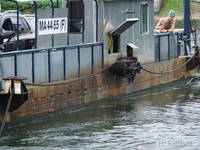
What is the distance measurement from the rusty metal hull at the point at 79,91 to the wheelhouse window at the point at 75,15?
1.63 m

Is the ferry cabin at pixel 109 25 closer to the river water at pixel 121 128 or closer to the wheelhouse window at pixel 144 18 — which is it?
the wheelhouse window at pixel 144 18

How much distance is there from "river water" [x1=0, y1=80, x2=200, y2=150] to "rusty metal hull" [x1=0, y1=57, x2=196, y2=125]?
0.78 feet

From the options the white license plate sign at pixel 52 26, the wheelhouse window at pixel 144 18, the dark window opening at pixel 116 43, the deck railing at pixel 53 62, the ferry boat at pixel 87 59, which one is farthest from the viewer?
the wheelhouse window at pixel 144 18

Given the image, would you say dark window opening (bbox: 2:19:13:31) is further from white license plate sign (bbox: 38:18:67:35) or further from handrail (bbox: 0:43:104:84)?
handrail (bbox: 0:43:104:84)

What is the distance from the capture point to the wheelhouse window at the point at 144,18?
27.3 meters

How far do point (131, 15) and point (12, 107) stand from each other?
23.8ft

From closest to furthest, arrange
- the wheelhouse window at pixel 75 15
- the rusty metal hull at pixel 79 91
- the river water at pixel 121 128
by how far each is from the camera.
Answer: the river water at pixel 121 128 → the rusty metal hull at pixel 79 91 → the wheelhouse window at pixel 75 15

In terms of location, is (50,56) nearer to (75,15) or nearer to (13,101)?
(13,101)

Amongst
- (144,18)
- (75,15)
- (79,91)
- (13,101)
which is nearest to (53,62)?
(79,91)

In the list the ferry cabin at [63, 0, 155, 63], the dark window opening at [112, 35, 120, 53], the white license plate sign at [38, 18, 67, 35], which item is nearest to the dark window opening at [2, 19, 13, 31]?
the ferry cabin at [63, 0, 155, 63]

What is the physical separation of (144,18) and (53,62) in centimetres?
540

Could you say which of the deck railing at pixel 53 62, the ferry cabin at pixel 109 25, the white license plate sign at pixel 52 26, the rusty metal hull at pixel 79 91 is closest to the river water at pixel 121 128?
the rusty metal hull at pixel 79 91

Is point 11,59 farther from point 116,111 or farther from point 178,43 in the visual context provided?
point 178,43

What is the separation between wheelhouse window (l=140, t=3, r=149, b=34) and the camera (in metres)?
27.3
